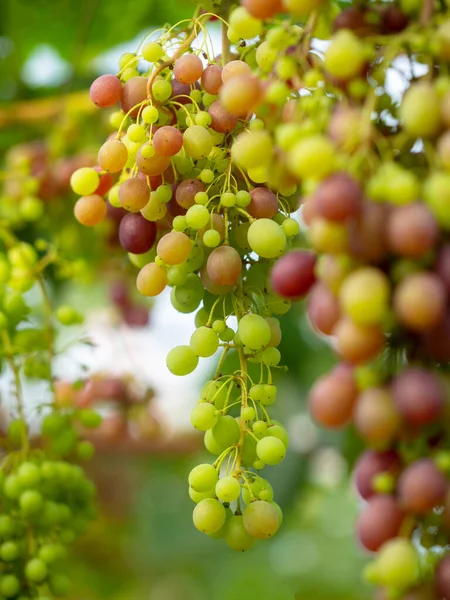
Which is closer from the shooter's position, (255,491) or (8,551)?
(255,491)

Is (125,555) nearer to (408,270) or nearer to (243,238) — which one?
(243,238)

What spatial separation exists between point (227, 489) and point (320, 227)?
219 mm

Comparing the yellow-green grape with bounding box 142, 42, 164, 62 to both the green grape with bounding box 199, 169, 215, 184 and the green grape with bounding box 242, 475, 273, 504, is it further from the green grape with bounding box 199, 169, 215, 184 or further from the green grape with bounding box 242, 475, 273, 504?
the green grape with bounding box 242, 475, 273, 504

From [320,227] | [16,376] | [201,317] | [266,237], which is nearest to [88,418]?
[16,376]

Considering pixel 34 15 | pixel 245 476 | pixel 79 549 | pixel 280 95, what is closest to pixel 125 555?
pixel 79 549

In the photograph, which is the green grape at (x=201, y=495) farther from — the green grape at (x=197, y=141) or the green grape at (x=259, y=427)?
the green grape at (x=197, y=141)

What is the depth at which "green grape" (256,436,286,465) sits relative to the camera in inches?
19.6

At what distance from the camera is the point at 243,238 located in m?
0.55

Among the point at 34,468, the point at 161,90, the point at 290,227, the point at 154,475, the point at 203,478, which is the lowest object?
the point at 154,475

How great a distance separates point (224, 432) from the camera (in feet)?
1.72

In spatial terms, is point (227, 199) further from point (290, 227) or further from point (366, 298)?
point (366, 298)

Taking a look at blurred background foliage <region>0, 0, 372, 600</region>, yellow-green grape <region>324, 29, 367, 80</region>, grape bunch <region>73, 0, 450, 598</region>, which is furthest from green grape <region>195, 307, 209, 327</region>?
blurred background foliage <region>0, 0, 372, 600</region>

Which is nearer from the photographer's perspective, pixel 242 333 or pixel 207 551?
pixel 242 333

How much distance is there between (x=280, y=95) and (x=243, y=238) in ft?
0.56
